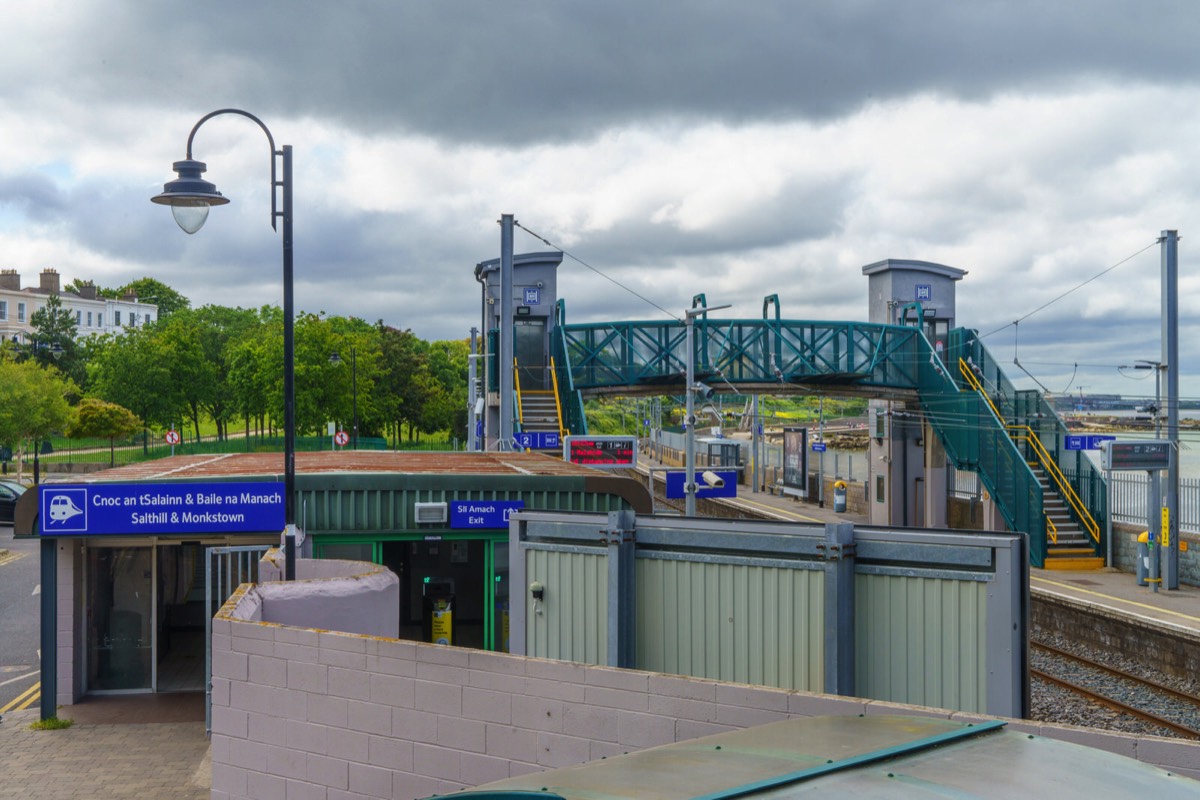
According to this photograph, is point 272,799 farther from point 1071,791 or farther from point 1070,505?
point 1070,505

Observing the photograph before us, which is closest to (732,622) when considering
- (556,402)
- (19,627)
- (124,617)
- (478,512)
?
(478,512)

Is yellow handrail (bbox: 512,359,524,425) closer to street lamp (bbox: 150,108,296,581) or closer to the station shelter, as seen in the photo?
the station shelter

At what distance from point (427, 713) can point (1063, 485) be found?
27.2 metres

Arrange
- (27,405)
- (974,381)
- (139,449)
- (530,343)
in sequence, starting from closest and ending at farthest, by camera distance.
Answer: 1. (974,381)
2. (530,343)
3. (27,405)
4. (139,449)

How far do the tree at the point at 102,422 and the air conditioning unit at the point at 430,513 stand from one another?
4983 cm

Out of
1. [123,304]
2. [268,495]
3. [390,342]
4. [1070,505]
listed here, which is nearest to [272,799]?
[268,495]

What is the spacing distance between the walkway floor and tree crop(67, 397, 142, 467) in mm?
48914

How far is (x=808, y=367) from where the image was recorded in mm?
35031

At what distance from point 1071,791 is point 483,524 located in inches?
455

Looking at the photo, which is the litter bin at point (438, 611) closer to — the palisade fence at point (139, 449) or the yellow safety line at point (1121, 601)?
the yellow safety line at point (1121, 601)

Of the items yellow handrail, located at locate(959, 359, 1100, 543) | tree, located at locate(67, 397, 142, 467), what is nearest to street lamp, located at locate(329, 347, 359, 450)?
tree, located at locate(67, 397, 142, 467)

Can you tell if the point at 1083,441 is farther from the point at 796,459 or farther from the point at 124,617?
the point at 124,617

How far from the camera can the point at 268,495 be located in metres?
13.8

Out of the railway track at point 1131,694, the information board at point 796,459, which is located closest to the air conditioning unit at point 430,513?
the railway track at point 1131,694
